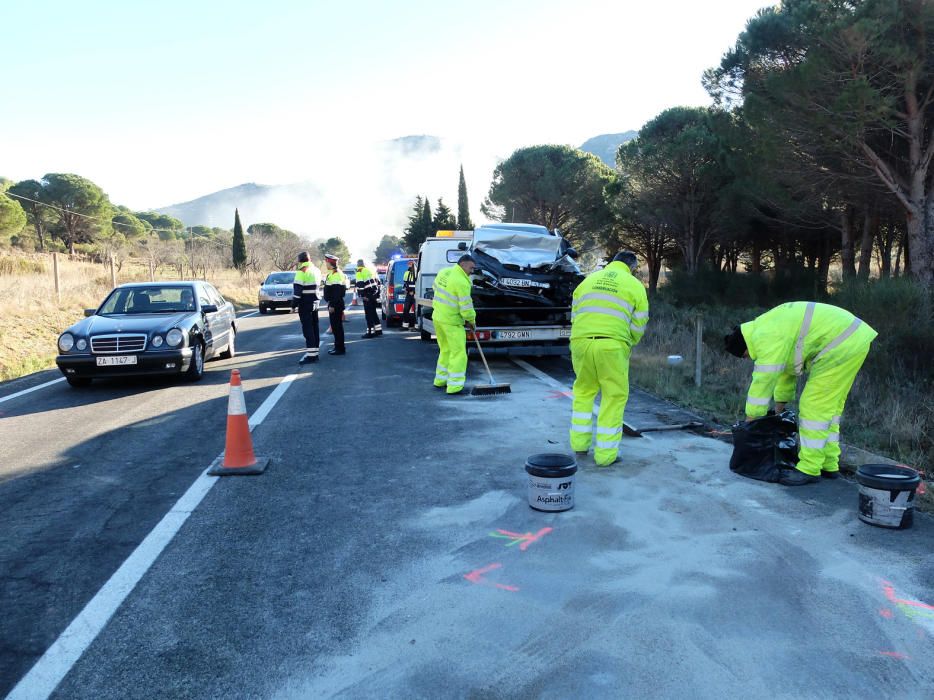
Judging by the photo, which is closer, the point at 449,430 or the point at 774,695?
the point at 774,695

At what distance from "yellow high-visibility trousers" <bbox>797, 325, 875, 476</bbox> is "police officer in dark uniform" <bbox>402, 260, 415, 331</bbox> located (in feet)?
40.8

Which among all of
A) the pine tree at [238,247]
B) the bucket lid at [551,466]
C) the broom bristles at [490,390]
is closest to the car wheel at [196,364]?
the broom bristles at [490,390]

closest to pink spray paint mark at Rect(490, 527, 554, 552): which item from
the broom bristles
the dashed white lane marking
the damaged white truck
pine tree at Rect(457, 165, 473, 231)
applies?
the dashed white lane marking

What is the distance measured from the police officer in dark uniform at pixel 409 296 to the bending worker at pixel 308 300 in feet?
15.9

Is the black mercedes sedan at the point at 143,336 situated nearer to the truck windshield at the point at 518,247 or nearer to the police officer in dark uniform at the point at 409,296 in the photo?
the truck windshield at the point at 518,247

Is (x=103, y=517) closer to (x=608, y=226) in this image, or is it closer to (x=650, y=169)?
(x=650, y=169)

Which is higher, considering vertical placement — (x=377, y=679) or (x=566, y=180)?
(x=566, y=180)

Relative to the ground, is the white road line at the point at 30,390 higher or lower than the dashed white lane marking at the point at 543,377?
higher

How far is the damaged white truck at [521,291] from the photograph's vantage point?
10.9 m

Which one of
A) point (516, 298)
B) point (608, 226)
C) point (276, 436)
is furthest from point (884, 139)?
point (608, 226)

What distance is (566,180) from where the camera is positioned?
38188 mm

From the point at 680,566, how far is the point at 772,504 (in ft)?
4.52

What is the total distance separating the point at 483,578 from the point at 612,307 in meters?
2.88

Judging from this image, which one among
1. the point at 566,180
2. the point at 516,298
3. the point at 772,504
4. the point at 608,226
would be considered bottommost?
the point at 772,504
